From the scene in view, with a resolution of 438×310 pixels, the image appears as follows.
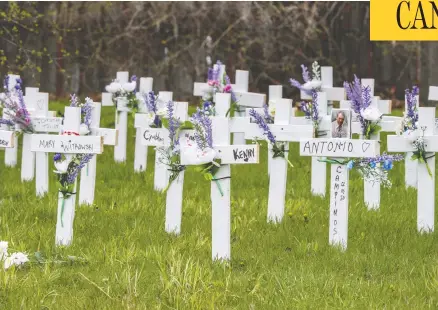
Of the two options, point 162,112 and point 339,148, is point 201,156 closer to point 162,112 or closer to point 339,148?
point 339,148

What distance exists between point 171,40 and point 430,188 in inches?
328

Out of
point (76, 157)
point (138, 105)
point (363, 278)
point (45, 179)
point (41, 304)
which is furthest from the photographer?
point (138, 105)

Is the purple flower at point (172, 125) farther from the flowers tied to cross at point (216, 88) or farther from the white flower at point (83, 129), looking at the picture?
the flowers tied to cross at point (216, 88)

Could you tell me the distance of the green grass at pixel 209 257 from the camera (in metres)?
5.09

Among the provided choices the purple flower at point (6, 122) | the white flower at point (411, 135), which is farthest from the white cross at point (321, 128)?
the purple flower at point (6, 122)

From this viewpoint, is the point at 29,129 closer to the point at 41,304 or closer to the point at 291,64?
the point at 41,304

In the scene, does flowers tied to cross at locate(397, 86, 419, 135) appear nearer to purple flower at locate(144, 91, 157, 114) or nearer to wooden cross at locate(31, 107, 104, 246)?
purple flower at locate(144, 91, 157, 114)

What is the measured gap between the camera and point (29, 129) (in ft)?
26.7

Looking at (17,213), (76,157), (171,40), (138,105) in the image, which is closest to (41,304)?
(76,157)

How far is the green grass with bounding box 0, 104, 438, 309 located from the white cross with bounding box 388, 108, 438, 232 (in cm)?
15

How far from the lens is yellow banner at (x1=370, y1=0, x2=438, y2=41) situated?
7398mm

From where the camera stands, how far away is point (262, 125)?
6.45 m

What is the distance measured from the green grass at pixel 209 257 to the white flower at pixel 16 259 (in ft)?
0.22

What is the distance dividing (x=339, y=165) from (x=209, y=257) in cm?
104
